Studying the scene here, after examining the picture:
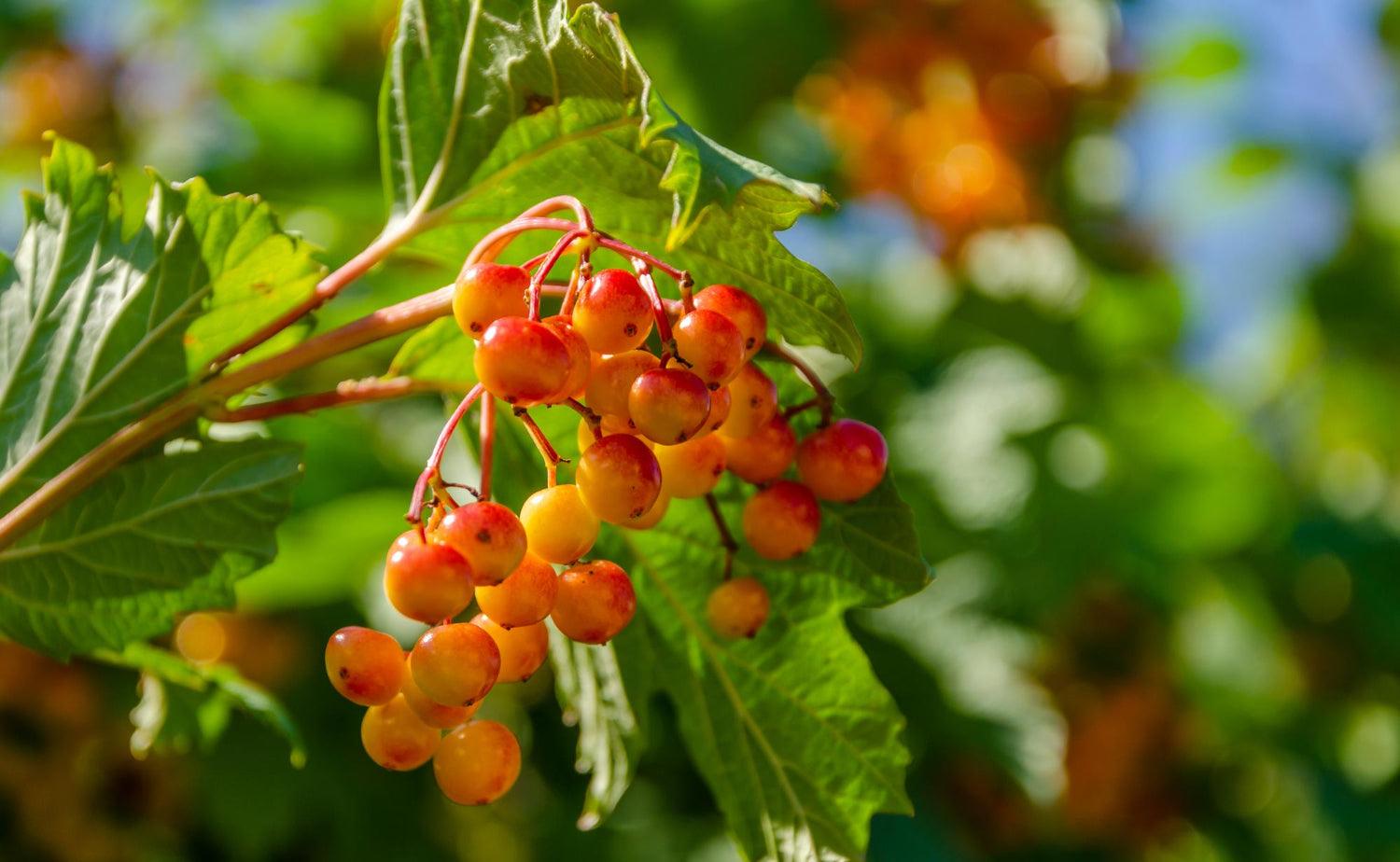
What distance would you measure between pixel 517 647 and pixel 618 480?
180mm

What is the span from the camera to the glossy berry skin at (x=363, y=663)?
0.98 m

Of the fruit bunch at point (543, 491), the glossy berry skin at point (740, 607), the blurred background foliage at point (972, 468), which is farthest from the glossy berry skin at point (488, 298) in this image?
the blurred background foliage at point (972, 468)

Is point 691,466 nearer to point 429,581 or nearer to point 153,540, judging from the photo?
point 429,581

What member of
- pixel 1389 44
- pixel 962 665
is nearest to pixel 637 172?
pixel 962 665

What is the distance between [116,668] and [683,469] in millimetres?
2077

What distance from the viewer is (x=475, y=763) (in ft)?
3.36

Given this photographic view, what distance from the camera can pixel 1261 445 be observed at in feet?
12.6

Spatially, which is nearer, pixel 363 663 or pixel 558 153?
pixel 363 663

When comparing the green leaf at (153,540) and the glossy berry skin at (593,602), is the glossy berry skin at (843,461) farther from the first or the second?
the green leaf at (153,540)

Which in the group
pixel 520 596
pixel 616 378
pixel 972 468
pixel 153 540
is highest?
A: pixel 616 378

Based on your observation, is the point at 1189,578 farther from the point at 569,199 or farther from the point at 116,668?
the point at 569,199

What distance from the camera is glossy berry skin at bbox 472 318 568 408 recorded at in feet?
2.96

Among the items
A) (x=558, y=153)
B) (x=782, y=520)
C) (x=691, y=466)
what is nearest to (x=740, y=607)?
(x=782, y=520)

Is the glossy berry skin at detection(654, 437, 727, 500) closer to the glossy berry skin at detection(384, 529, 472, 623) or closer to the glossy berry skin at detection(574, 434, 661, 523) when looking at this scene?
the glossy berry skin at detection(574, 434, 661, 523)
